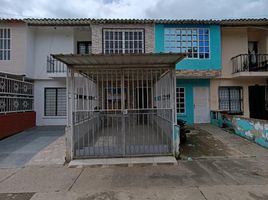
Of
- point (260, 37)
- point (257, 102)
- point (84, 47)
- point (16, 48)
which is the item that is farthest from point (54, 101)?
point (260, 37)

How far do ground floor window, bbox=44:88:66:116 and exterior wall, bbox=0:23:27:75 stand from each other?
236 cm

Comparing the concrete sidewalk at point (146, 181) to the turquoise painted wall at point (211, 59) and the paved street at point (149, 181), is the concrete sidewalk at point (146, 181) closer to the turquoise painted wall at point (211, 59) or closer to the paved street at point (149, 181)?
the paved street at point (149, 181)

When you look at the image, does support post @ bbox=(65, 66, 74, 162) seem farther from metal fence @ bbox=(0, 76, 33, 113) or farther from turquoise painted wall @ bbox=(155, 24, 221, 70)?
turquoise painted wall @ bbox=(155, 24, 221, 70)

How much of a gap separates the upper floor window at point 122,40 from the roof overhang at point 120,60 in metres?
6.59

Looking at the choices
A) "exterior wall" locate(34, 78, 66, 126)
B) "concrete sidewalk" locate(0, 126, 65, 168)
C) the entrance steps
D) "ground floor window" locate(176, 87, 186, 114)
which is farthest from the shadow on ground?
"exterior wall" locate(34, 78, 66, 126)

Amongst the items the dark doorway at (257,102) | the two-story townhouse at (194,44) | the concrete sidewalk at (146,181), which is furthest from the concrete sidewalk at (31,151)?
the dark doorway at (257,102)

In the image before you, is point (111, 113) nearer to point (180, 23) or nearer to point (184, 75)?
point (184, 75)

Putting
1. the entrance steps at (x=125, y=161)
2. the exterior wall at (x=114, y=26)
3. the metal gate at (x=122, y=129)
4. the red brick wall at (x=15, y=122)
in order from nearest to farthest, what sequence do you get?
the entrance steps at (x=125, y=161), the metal gate at (x=122, y=129), the red brick wall at (x=15, y=122), the exterior wall at (x=114, y=26)

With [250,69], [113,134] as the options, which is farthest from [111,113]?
[250,69]

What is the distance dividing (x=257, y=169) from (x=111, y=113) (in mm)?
4316

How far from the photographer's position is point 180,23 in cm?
1330

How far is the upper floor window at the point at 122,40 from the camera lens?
13.3m

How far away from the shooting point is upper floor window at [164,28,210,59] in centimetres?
1351

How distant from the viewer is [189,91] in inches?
577
